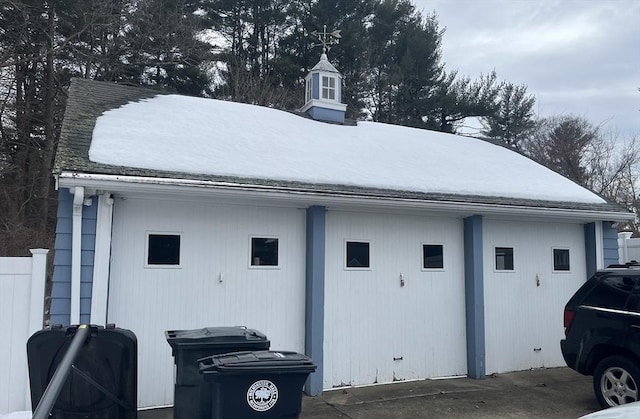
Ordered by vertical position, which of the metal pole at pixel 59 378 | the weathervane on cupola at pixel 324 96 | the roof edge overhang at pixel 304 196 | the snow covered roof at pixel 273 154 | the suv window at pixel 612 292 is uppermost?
the weathervane on cupola at pixel 324 96

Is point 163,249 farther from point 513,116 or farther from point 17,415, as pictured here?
point 513,116

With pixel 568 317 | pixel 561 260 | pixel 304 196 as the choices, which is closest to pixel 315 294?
pixel 304 196

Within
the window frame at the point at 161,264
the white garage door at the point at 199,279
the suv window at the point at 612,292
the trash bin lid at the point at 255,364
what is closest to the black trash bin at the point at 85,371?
the trash bin lid at the point at 255,364

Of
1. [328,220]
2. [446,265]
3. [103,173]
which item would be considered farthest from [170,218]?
[446,265]

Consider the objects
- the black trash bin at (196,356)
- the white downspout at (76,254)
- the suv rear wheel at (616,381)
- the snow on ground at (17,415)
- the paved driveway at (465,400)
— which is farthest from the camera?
the paved driveway at (465,400)

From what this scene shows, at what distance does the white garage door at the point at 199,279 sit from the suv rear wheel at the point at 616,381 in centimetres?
356

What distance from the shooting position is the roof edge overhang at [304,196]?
5.38m

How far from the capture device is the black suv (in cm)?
537

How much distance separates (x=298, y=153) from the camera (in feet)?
25.6

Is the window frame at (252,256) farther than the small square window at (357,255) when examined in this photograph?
No

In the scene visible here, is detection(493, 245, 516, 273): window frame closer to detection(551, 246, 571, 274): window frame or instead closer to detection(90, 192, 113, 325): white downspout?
detection(551, 246, 571, 274): window frame

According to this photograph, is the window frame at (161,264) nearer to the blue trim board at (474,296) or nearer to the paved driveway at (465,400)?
the paved driveway at (465,400)

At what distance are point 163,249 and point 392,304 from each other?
3.29 metres

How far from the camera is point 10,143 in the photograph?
568 inches
